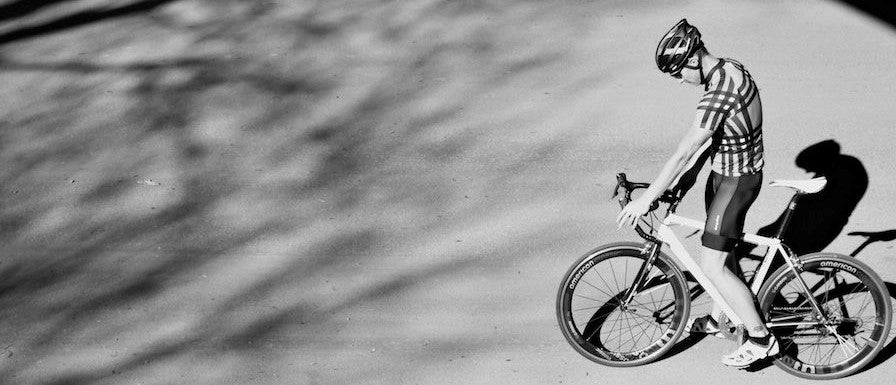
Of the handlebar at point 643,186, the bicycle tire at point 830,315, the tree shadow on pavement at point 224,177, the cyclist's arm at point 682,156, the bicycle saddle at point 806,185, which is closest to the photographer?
the cyclist's arm at point 682,156

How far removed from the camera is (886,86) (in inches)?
286

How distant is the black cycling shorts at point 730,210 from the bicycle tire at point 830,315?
36cm

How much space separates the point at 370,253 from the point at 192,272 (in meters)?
1.18

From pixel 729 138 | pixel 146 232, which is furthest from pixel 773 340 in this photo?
pixel 146 232

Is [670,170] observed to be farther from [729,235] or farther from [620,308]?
[620,308]

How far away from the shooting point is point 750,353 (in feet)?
15.7

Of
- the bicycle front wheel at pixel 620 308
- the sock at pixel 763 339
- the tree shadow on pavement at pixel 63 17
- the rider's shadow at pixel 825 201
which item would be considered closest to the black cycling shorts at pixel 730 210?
the bicycle front wheel at pixel 620 308

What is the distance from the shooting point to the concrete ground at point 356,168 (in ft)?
17.4

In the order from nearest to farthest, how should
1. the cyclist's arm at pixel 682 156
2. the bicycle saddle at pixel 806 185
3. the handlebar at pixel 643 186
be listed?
the cyclist's arm at pixel 682 156 → the bicycle saddle at pixel 806 185 → the handlebar at pixel 643 186

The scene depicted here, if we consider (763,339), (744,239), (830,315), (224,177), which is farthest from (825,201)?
(224,177)

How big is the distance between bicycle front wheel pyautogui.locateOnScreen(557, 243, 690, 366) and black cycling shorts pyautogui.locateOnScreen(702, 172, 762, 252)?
0.30 m

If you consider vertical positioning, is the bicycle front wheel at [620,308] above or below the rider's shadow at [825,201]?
below

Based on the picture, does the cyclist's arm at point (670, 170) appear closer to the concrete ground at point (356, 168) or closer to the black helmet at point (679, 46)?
the black helmet at point (679, 46)

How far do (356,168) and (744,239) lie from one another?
3107 millimetres
